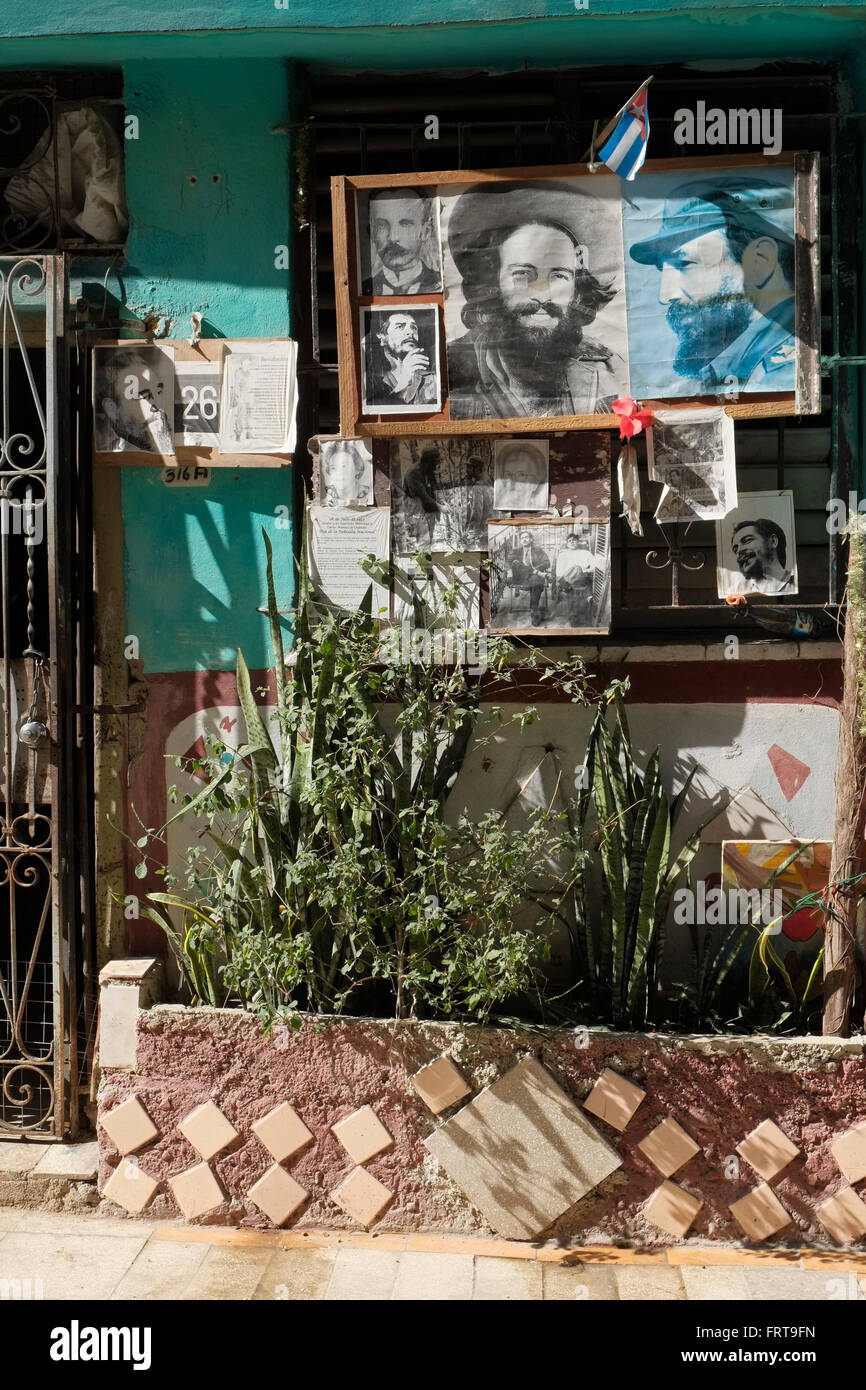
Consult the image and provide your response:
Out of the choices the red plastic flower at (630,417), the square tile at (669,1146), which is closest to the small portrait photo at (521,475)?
the red plastic flower at (630,417)

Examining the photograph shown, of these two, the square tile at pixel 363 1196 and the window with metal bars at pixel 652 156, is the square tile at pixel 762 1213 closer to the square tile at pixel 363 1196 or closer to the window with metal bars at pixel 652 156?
the square tile at pixel 363 1196

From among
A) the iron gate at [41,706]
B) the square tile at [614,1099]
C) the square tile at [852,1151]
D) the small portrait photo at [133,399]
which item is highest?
the small portrait photo at [133,399]

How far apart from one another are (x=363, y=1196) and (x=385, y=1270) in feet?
0.90

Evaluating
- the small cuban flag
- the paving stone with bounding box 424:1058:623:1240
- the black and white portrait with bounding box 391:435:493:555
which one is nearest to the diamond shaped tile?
the paving stone with bounding box 424:1058:623:1240

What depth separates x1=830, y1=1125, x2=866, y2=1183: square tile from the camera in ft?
12.5

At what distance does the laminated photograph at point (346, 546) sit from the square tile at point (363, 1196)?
1.94 meters

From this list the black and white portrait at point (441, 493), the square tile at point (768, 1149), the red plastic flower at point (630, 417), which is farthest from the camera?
the black and white portrait at point (441, 493)

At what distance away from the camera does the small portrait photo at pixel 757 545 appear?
13.7 feet

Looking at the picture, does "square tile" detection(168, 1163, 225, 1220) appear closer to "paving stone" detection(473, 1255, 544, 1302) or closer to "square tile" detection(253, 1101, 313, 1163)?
"square tile" detection(253, 1101, 313, 1163)

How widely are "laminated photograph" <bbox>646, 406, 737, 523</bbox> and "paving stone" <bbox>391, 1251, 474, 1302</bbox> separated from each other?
259cm

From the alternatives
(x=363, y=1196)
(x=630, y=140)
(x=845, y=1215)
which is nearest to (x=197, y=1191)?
(x=363, y=1196)

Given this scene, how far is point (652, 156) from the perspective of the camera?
13.9ft

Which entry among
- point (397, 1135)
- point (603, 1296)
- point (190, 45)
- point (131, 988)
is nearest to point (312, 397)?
point (190, 45)

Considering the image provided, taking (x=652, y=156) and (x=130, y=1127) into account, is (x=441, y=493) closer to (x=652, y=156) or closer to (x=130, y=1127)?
(x=652, y=156)
